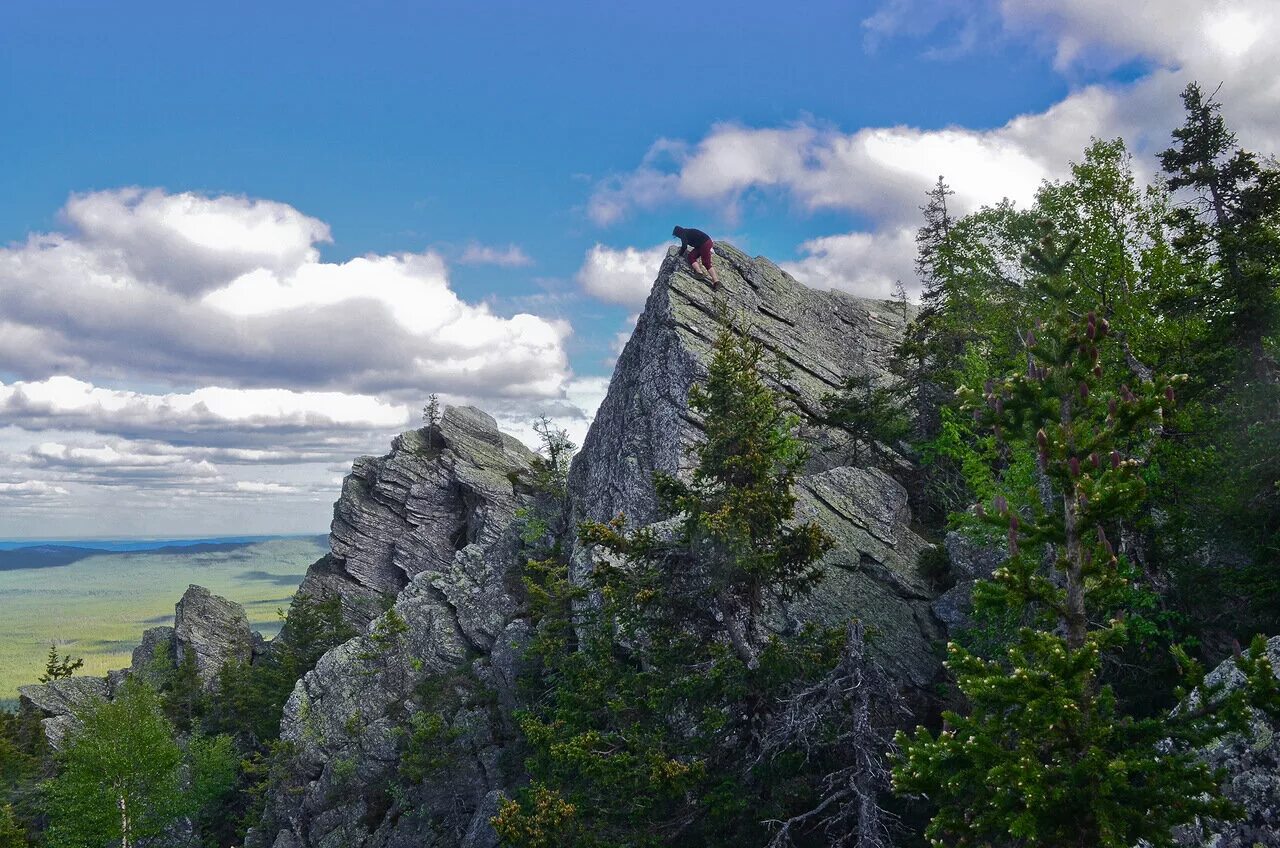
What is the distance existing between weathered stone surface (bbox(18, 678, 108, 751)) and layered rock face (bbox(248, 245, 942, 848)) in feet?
106

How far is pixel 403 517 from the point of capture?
6462 cm

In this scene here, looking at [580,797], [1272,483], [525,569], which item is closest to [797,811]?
[580,797]

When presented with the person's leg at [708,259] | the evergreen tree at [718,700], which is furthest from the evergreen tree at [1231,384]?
the person's leg at [708,259]

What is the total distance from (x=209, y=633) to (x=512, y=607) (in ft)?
146

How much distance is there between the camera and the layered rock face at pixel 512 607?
2594 cm

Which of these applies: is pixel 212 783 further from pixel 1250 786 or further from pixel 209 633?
pixel 1250 786

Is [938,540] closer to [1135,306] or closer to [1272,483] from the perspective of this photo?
[1135,306]

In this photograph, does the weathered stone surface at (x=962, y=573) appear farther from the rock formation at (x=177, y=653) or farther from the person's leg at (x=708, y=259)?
the rock formation at (x=177, y=653)

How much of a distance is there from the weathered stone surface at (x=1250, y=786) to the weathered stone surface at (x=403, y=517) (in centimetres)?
5374

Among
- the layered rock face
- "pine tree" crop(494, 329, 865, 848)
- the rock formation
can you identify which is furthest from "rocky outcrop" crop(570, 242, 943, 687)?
the rock formation

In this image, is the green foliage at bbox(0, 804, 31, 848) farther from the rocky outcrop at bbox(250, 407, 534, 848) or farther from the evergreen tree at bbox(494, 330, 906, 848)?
the evergreen tree at bbox(494, 330, 906, 848)

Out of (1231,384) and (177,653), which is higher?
(1231,384)

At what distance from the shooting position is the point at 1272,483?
655 inches

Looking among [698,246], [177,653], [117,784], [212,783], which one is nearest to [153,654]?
[177,653]
